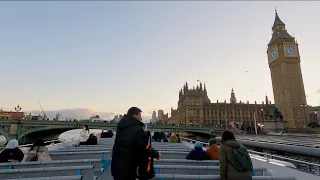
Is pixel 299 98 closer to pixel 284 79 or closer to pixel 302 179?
pixel 284 79

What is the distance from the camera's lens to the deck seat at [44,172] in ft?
13.1

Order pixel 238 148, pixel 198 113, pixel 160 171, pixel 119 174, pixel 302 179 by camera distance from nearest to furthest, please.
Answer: pixel 119 174 → pixel 238 148 → pixel 160 171 → pixel 302 179 → pixel 198 113

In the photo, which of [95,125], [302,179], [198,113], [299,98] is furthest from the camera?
[198,113]

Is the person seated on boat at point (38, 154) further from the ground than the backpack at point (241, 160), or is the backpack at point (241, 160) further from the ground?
the backpack at point (241, 160)

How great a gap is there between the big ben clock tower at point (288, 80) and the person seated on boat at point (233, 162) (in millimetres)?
88948

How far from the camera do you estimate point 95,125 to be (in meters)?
55.9

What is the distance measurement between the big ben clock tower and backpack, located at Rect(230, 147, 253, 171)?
292 feet

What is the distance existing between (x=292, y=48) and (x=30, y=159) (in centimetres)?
10056

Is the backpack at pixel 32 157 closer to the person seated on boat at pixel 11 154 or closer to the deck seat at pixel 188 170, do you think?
the person seated on boat at pixel 11 154

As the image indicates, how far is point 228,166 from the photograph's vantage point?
12.7 ft

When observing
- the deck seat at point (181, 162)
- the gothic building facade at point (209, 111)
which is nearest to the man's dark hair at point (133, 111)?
the deck seat at point (181, 162)

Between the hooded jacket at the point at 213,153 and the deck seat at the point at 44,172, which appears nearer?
the deck seat at the point at 44,172

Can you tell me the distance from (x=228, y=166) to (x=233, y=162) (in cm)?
13

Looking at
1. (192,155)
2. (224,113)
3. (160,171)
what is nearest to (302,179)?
(192,155)
